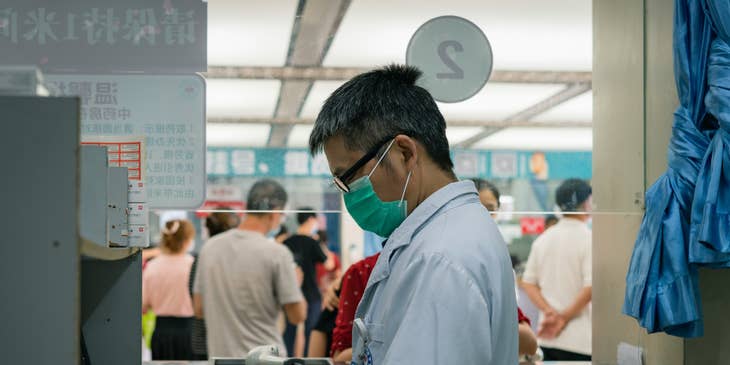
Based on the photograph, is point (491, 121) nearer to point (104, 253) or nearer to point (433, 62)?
point (433, 62)

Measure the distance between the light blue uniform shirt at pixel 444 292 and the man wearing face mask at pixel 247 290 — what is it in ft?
8.70

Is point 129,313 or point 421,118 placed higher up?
point 421,118

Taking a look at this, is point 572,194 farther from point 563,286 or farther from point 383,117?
point 383,117

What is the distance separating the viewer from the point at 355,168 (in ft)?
5.37

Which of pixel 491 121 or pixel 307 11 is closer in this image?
pixel 307 11

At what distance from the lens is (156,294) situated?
518 cm

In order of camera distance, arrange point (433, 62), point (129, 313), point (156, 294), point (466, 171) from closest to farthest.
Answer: point (129, 313) < point (433, 62) < point (466, 171) < point (156, 294)

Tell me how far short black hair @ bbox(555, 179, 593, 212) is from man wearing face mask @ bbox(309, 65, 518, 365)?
1.99 metres

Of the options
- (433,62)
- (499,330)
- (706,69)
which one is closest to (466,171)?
(433,62)

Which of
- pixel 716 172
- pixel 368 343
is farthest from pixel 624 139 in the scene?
pixel 368 343

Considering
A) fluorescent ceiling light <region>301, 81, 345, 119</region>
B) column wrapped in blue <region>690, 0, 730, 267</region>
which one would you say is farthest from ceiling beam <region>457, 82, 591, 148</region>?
column wrapped in blue <region>690, 0, 730, 267</region>

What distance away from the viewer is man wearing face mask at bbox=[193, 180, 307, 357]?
4.20 meters

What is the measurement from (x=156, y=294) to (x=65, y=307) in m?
4.18

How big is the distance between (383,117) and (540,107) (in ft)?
6.95
